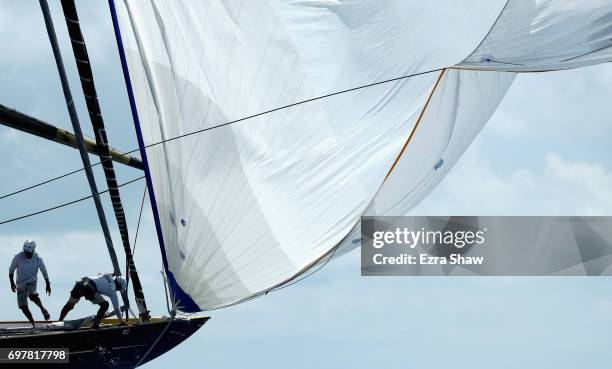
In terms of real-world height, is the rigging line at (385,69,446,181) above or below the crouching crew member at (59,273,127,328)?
above

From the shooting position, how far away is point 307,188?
1331 centimetres

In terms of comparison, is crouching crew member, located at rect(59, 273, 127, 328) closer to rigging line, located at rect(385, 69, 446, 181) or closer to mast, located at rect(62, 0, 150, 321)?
mast, located at rect(62, 0, 150, 321)

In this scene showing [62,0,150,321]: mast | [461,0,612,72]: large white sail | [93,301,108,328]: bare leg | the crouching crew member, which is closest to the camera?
[461,0,612,72]: large white sail

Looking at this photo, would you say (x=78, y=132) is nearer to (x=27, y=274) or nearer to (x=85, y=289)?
(x=85, y=289)

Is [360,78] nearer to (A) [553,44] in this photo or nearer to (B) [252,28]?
(B) [252,28]

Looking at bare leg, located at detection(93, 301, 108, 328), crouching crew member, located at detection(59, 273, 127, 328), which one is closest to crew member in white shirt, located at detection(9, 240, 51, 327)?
crouching crew member, located at detection(59, 273, 127, 328)

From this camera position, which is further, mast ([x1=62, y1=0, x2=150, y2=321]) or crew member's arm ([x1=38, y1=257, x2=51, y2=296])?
crew member's arm ([x1=38, y1=257, x2=51, y2=296])

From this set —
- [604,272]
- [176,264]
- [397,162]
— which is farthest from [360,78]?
[604,272]

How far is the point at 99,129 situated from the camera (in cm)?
1650

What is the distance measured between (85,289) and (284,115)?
5517mm

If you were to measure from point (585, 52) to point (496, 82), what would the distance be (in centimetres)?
324

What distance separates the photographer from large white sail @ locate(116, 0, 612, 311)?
42.2ft

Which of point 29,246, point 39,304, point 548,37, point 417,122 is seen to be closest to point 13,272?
point 29,246

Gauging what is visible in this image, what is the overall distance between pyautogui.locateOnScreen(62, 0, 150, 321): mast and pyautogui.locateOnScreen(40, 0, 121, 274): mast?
0.38 m
